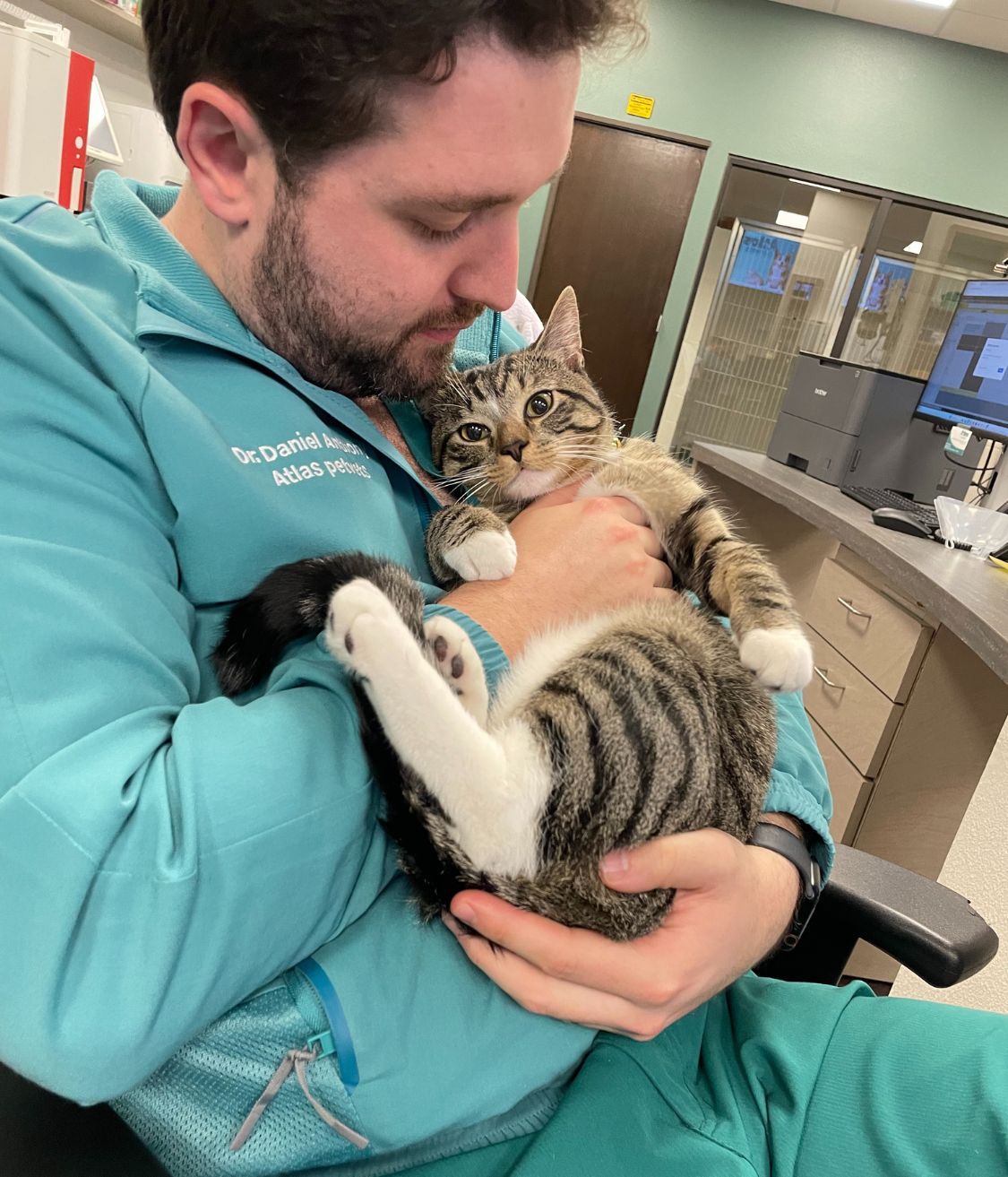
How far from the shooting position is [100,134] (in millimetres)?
2559

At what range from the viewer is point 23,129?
2.05m

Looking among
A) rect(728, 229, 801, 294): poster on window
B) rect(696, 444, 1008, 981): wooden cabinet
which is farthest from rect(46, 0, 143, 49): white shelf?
rect(728, 229, 801, 294): poster on window

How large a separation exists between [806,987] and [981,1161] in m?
0.25

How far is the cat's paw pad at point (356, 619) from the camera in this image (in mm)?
808

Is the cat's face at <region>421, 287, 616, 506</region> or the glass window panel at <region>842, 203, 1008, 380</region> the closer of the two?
the cat's face at <region>421, 287, 616, 506</region>

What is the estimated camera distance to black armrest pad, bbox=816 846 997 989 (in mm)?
961

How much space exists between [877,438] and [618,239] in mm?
4002

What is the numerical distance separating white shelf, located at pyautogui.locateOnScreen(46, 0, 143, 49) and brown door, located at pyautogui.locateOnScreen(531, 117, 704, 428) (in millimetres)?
3945

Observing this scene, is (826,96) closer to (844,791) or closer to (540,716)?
(844,791)

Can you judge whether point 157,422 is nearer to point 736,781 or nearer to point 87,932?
point 87,932

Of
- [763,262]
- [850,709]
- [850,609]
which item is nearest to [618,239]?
[763,262]

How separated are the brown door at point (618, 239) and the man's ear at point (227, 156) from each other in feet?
18.6

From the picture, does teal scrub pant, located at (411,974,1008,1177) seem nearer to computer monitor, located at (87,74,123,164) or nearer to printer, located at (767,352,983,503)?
printer, located at (767,352,983,503)

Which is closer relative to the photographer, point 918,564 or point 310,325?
point 310,325
